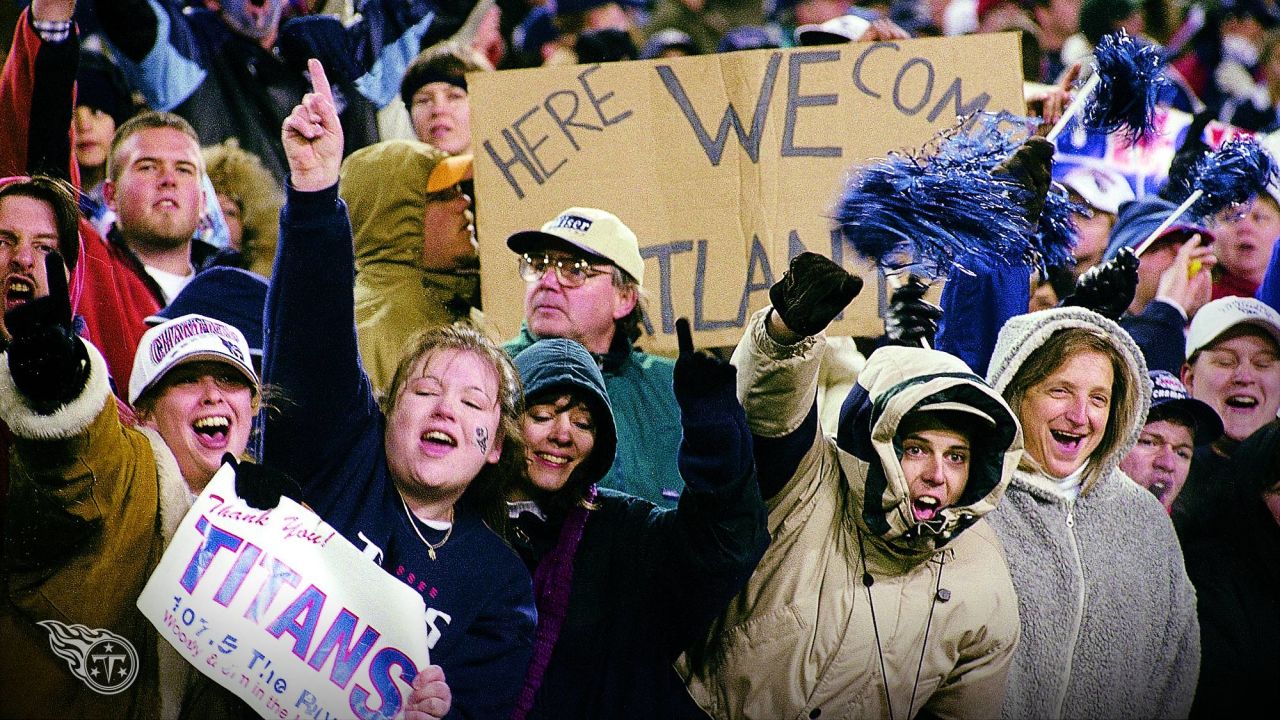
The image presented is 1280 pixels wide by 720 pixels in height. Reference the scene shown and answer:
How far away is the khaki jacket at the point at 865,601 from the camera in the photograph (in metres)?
2.57

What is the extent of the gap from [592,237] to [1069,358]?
0.94 m

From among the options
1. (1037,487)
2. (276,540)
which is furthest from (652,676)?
(1037,487)

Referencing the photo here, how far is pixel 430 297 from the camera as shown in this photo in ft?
9.39

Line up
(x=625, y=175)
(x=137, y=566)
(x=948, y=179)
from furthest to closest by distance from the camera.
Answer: (x=625, y=175), (x=948, y=179), (x=137, y=566)

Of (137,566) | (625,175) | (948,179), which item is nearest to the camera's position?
(137,566)

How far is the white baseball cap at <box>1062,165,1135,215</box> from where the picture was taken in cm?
306

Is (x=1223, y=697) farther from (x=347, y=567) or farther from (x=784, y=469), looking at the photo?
(x=347, y=567)

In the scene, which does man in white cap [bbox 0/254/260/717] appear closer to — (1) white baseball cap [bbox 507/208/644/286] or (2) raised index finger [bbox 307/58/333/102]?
(2) raised index finger [bbox 307/58/333/102]

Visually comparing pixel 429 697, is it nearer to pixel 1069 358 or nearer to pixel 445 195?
pixel 445 195

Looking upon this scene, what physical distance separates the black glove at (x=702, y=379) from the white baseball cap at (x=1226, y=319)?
1.29 meters

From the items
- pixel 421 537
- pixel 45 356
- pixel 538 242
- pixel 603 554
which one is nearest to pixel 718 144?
pixel 538 242

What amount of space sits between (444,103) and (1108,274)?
138 cm

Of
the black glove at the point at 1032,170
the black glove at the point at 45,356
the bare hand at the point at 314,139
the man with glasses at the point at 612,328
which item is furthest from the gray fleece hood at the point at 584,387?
the black glove at the point at 1032,170

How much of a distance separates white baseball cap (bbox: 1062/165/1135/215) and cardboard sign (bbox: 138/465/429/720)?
5.17ft
